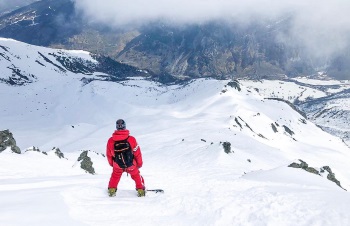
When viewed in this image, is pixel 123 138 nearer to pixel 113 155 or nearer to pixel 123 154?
pixel 123 154

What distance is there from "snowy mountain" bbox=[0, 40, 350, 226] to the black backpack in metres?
1.15

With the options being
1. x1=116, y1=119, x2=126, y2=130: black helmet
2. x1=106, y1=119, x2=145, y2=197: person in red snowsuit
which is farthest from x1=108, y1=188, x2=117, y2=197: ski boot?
x1=116, y1=119, x2=126, y2=130: black helmet

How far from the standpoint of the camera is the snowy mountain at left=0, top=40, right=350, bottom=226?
9.99 meters

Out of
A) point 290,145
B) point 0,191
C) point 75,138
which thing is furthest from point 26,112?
point 0,191

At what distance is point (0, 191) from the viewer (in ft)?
43.2

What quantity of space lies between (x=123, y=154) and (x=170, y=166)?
78.2 ft

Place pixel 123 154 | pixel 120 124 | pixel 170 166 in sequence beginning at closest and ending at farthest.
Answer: pixel 120 124
pixel 123 154
pixel 170 166

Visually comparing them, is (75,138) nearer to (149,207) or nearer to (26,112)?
(26,112)

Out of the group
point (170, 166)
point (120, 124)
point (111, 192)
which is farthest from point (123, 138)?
point (170, 166)

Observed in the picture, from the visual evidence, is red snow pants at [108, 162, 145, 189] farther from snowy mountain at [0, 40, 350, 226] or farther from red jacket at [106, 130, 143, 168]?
snowy mountain at [0, 40, 350, 226]

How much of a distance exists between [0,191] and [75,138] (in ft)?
203

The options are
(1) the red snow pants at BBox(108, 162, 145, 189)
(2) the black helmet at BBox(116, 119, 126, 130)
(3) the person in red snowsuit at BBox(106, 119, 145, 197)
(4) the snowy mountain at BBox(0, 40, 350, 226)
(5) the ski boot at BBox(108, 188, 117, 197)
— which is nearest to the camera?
(4) the snowy mountain at BBox(0, 40, 350, 226)

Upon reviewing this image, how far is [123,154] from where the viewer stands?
13.3 metres

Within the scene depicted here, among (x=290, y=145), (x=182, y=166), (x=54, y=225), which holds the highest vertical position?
(x=54, y=225)
